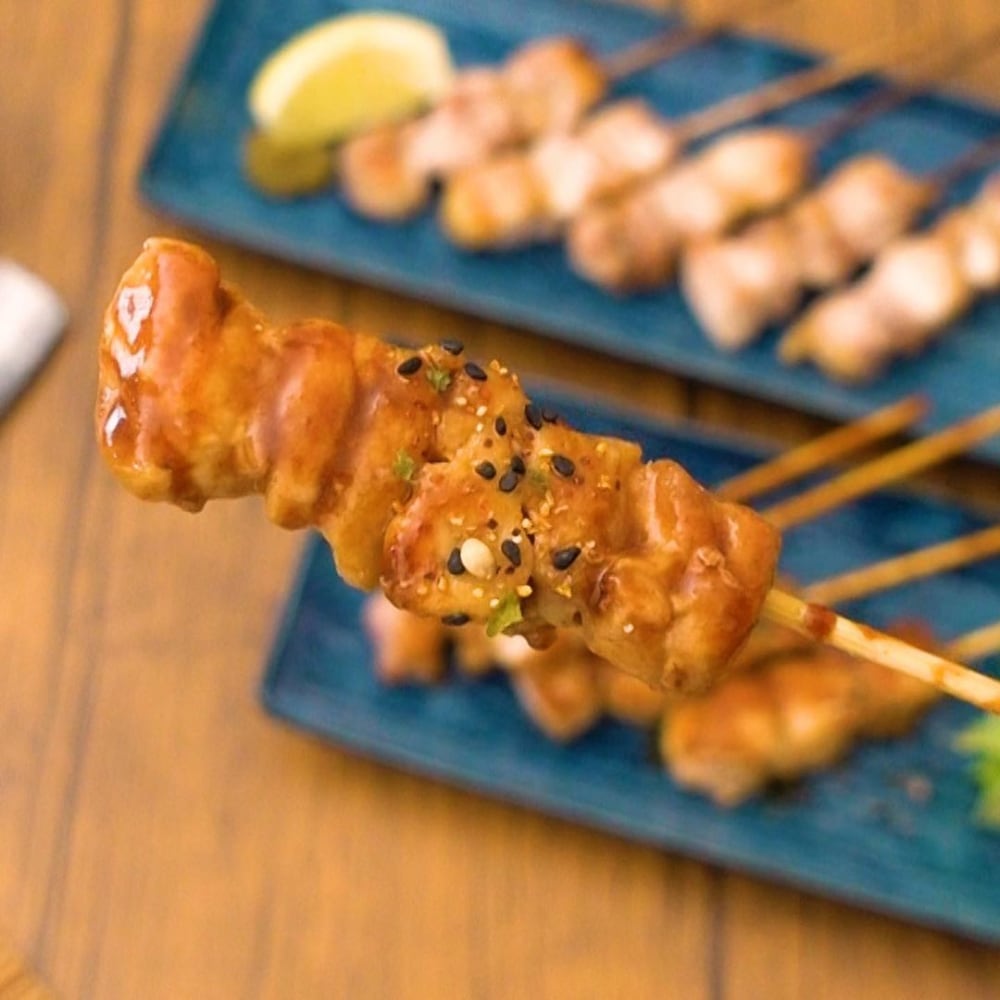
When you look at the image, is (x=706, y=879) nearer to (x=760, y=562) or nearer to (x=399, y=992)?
(x=399, y=992)

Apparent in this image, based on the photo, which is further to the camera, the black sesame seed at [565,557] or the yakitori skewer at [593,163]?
the yakitori skewer at [593,163]

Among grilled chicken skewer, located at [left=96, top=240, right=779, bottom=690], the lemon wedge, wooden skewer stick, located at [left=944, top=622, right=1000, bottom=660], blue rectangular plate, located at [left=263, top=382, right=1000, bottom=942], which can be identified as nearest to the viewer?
grilled chicken skewer, located at [left=96, top=240, right=779, bottom=690]

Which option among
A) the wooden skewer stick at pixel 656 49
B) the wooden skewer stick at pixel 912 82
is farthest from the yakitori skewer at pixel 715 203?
the wooden skewer stick at pixel 656 49

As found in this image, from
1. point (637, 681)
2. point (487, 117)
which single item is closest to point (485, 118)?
point (487, 117)

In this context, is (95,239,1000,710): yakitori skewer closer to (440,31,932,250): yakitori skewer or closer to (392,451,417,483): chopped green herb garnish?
(392,451,417,483): chopped green herb garnish

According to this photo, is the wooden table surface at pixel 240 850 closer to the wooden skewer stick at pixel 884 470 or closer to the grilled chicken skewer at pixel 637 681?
the grilled chicken skewer at pixel 637 681

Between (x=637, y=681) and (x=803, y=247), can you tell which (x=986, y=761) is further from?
(x=803, y=247)

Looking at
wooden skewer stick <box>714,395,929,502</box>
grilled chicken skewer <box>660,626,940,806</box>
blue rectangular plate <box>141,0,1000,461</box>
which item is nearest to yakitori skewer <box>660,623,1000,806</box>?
grilled chicken skewer <box>660,626,940,806</box>
